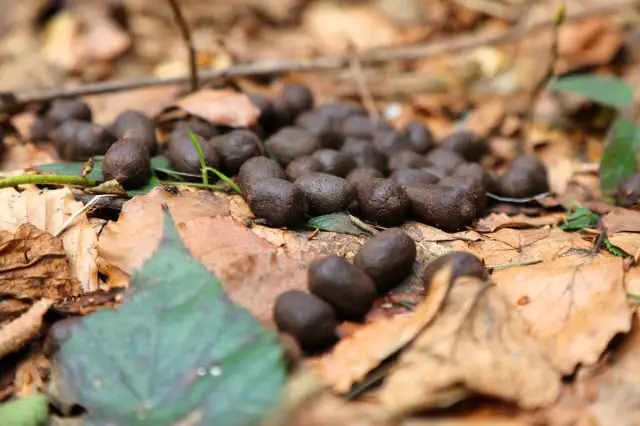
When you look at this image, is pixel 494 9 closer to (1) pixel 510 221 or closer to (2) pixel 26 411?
(1) pixel 510 221

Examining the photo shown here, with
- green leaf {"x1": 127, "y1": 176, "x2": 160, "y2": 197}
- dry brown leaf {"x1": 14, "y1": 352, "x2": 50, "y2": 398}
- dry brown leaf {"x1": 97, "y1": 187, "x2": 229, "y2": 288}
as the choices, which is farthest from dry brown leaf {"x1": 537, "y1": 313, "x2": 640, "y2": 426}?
green leaf {"x1": 127, "y1": 176, "x2": 160, "y2": 197}

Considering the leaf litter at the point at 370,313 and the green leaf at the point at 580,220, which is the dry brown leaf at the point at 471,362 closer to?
the leaf litter at the point at 370,313

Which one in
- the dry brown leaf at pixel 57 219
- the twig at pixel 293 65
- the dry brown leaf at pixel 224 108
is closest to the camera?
the dry brown leaf at pixel 57 219

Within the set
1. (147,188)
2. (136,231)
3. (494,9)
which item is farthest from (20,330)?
(494,9)

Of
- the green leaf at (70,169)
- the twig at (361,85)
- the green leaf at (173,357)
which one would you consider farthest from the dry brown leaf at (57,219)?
the twig at (361,85)

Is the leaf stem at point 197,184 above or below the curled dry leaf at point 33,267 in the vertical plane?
above

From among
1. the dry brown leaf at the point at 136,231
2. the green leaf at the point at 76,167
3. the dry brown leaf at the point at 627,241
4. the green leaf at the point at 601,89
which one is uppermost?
the green leaf at the point at 601,89
